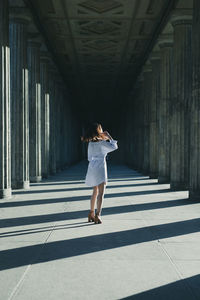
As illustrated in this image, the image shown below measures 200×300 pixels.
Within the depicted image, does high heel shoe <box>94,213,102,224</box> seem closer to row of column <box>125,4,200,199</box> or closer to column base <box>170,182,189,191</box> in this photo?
row of column <box>125,4,200,199</box>

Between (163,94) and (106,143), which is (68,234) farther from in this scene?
(163,94)

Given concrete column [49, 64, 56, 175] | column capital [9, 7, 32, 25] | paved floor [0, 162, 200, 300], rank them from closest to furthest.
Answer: paved floor [0, 162, 200, 300]
column capital [9, 7, 32, 25]
concrete column [49, 64, 56, 175]

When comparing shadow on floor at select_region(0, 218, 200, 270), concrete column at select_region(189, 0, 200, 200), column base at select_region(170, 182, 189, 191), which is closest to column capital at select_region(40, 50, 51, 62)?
column base at select_region(170, 182, 189, 191)

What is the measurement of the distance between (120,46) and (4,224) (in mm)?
17151

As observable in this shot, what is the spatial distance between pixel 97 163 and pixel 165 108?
12096mm

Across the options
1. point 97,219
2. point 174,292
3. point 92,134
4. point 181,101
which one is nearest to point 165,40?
point 181,101

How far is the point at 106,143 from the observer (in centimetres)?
743

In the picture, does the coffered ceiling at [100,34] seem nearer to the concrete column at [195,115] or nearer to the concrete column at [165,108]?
the concrete column at [165,108]

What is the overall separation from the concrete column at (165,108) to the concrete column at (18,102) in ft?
21.4

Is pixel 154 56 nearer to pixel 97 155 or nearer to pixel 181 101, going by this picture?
pixel 181 101

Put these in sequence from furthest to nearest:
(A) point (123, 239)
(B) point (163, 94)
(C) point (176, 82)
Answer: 1. (B) point (163, 94)
2. (C) point (176, 82)
3. (A) point (123, 239)

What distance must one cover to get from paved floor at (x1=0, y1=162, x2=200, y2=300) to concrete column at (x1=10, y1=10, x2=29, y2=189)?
6256mm

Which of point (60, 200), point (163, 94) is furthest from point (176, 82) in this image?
point (60, 200)

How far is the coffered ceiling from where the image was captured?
649 inches
